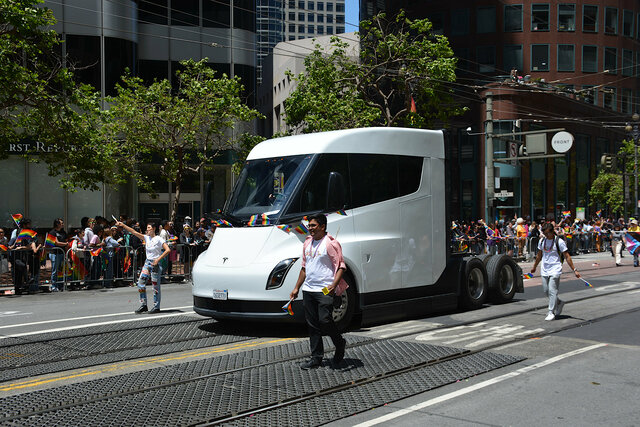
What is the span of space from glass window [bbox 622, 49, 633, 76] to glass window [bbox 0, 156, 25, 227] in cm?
5171

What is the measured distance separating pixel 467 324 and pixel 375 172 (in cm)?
296

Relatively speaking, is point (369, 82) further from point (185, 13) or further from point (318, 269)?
point (318, 269)

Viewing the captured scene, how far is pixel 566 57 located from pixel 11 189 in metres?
44.8

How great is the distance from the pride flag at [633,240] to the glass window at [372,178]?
55.1 feet

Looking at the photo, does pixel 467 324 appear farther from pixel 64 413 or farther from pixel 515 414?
pixel 64 413

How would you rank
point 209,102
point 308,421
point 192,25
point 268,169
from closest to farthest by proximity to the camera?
point 308,421
point 268,169
point 209,102
point 192,25

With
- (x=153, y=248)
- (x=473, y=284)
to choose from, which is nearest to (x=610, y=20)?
(x=473, y=284)

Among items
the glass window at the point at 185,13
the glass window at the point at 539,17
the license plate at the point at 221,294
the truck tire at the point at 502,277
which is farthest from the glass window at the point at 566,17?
the license plate at the point at 221,294

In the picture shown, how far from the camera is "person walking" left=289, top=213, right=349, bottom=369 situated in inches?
310

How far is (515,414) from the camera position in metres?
6.28

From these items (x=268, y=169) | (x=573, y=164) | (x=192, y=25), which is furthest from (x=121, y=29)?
(x=573, y=164)

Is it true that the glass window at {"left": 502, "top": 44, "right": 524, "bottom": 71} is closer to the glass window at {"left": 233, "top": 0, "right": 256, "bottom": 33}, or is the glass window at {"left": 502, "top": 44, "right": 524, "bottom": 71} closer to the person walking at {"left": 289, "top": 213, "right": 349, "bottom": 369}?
the glass window at {"left": 233, "top": 0, "right": 256, "bottom": 33}

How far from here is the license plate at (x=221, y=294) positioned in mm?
10297

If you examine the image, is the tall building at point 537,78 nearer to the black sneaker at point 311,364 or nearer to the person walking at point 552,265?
the person walking at point 552,265
